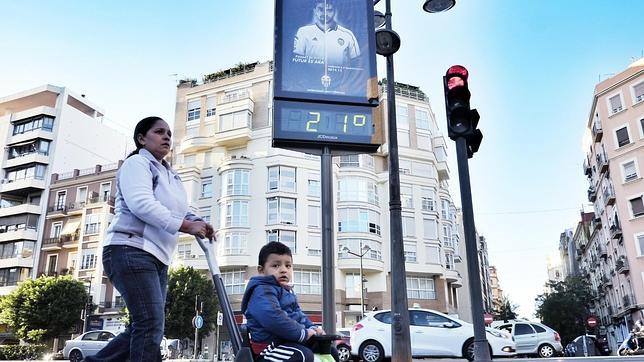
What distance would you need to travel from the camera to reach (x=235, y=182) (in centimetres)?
4216

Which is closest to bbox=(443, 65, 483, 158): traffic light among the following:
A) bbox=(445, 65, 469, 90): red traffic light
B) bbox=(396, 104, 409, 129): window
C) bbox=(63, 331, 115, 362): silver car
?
bbox=(445, 65, 469, 90): red traffic light

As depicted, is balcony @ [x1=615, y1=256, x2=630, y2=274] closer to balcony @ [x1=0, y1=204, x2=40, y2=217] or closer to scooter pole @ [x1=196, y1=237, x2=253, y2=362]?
scooter pole @ [x1=196, y1=237, x2=253, y2=362]

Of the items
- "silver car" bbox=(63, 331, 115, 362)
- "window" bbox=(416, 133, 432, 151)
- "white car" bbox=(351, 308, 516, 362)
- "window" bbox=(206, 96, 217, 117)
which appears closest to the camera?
"white car" bbox=(351, 308, 516, 362)

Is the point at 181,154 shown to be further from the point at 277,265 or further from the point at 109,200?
the point at 277,265

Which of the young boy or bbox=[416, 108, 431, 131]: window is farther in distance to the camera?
bbox=[416, 108, 431, 131]: window

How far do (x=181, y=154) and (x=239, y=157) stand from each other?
607 cm

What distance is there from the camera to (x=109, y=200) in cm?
4716

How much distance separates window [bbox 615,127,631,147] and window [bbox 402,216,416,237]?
1763 centimetres

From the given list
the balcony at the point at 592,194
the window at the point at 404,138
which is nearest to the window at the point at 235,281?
the window at the point at 404,138

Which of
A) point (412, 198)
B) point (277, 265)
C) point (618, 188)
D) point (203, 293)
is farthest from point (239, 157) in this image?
point (277, 265)

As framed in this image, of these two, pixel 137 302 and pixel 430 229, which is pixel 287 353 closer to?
pixel 137 302

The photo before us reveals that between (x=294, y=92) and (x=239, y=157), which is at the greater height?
(x=239, y=157)

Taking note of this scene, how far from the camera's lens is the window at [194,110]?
47.8 metres

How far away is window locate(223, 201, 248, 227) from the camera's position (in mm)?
40906
